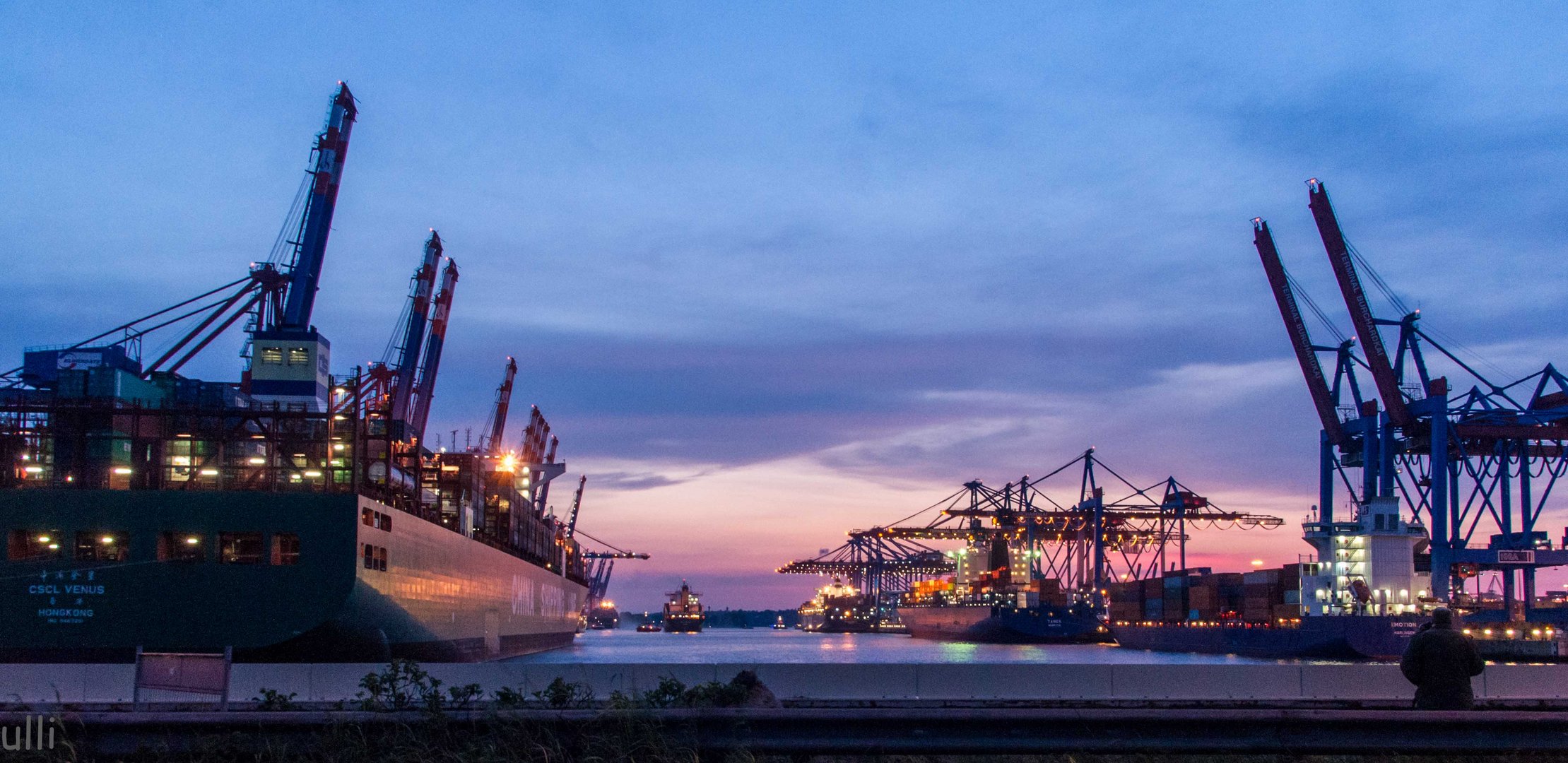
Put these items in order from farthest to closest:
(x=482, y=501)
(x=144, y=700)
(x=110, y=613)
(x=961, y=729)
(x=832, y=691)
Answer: (x=482, y=501) < (x=110, y=613) < (x=832, y=691) < (x=144, y=700) < (x=961, y=729)


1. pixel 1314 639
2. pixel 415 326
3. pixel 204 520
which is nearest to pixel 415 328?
pixel 415 326

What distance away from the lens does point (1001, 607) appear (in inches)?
4323

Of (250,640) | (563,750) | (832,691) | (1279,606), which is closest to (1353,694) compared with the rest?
(832,691)

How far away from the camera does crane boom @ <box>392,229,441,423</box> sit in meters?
75.2

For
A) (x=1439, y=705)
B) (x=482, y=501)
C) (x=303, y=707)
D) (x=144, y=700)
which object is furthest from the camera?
(x=482, y=501)

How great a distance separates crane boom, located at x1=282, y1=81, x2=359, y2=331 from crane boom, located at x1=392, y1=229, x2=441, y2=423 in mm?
23042

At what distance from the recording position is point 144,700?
16.3 meters

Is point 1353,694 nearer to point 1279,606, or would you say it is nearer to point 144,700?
point 144,700

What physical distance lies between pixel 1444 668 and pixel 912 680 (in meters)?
9.99

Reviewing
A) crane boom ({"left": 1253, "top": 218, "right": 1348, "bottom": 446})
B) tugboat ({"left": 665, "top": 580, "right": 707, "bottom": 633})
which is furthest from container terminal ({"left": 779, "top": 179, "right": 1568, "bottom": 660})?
tugboat ({"left": 665, "top": 580, "right": 707, "bottom": 633})

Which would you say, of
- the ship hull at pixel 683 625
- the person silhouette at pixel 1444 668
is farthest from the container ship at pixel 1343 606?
the ship hull at pixel 683 625

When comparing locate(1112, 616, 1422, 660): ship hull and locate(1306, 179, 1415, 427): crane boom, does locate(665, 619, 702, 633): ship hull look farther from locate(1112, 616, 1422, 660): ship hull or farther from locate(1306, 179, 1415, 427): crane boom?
locate(1306, 179, 1415, 427): crane boom

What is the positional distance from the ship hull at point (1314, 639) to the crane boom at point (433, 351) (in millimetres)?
53868

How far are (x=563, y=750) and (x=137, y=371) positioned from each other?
36622 mm
